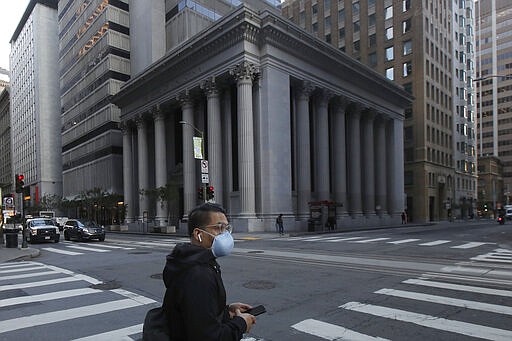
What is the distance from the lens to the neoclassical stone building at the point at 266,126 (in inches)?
1393

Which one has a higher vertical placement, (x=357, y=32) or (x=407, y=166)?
(x=357, y=32)

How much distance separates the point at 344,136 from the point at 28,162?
92.7 metres

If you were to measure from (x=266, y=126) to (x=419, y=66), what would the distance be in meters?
36.7

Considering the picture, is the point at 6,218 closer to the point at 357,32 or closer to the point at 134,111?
the point at 134,111

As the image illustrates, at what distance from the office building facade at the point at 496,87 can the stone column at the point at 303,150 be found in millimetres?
97614

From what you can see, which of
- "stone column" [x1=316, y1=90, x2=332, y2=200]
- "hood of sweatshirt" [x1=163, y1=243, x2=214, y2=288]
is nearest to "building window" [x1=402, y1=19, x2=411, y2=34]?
"stone column" [x1=316, y1=90, x2=332, y2=200]

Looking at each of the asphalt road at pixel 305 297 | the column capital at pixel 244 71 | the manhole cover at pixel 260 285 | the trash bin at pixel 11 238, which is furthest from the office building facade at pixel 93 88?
the manhole cover at pixel 260 285

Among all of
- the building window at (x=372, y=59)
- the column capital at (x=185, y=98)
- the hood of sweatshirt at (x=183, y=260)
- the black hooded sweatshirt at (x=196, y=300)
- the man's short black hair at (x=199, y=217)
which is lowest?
the black hooded sweatshirt at (x=196, y=300)

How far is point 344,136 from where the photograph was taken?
46.5m

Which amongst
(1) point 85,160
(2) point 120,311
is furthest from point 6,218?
(1) point 85,160

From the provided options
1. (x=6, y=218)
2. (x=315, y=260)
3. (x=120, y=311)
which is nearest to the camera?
(x=120, y=311)

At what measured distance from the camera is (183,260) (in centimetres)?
238

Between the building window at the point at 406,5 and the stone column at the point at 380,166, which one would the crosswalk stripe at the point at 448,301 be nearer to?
the stone column at the point at 380,166

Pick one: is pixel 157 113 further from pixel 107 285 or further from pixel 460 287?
pixel 460 287
